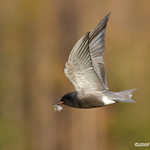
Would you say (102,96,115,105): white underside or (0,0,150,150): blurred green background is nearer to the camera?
(102,96,115,105): white underside

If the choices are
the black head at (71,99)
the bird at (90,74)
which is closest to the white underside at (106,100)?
the bird at (90,74)

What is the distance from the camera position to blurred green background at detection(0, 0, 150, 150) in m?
8.36

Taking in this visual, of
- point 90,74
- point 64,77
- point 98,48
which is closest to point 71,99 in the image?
point 90,74

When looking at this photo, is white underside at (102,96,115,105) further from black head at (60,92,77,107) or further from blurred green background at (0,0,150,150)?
blurred green background at (0,0,150,150)

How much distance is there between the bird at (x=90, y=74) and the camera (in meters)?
3.42

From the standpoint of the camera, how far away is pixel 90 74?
348 centimetres

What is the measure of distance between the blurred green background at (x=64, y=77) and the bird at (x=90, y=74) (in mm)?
3947

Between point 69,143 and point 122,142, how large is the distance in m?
0.95

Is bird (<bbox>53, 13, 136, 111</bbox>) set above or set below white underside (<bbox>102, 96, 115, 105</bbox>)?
Result: above

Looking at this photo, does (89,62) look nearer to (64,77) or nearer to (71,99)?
(71,99)

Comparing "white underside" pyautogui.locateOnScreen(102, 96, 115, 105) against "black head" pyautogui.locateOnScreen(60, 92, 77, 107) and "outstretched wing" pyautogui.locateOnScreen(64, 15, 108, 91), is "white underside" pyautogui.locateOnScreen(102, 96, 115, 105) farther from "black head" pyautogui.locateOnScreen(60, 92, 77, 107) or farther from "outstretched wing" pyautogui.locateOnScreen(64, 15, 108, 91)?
"black head" pyautogui.locateOnScreen(60, 92, 77, 107)

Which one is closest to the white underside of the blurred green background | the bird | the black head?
the bird

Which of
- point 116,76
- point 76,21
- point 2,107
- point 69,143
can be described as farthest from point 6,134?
point 76,21

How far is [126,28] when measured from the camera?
32.8 ft
